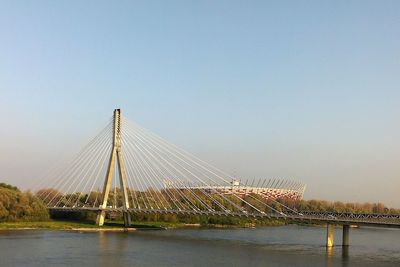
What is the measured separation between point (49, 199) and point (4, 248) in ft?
98.1

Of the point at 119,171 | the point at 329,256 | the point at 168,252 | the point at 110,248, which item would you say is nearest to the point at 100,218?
the point at 119,171

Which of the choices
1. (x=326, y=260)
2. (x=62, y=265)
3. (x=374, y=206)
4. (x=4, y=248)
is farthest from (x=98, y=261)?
(x=374, y=206)

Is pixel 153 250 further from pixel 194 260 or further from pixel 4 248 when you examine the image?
pixel 4 248

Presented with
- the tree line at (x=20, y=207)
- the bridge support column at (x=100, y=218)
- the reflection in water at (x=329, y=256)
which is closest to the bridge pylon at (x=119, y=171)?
the bridge support column at (x=100, y=218)

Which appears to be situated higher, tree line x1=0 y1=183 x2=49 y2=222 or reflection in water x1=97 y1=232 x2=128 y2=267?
tree line x1=0 y1=183 x2=49 y2=222

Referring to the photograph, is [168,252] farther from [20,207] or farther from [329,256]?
[20,207]

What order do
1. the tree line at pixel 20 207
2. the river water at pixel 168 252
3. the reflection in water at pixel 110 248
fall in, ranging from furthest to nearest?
the tree line at pixel 20 207
the river water at pixel 168 252
the reflection in water at pixel 110 248

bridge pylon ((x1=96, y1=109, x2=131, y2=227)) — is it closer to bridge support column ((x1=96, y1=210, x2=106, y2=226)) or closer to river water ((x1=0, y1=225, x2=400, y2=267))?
bridge support column ((x1=96, y1=210, x2=106, y2=226))

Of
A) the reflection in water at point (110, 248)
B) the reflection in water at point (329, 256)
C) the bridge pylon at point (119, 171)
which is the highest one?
the bridge pylon at point (119, 171)

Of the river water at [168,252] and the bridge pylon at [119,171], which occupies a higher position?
the bridge pylon at [119,171]

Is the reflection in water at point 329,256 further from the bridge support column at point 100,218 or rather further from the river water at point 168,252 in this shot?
the bridge support column at point 100,218

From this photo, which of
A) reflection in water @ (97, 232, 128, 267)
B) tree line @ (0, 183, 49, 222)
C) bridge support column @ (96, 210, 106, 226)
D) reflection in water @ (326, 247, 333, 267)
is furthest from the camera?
bridge support column @ (96, 210, 106, 226)

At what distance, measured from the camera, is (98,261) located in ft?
79.7

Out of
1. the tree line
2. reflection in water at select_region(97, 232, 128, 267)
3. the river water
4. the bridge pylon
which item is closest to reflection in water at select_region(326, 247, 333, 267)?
the river water
